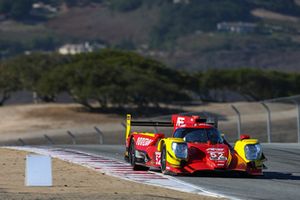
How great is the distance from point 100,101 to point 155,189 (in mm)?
61325

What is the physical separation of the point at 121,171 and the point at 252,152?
8.94 ft

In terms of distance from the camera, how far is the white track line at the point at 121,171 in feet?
61.9

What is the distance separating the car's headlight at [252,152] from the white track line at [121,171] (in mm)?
1468

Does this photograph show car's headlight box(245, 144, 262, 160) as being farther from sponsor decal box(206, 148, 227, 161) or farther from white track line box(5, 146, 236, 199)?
white track line box(5, 146, 236, 199)

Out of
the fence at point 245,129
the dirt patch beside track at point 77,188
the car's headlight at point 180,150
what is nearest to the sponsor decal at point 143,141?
the dirt patch beside track at point 77,188

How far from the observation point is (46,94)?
8362 centimetres

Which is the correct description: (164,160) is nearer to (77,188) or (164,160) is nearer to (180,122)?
(180,122)

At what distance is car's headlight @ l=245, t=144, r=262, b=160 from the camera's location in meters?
20.5

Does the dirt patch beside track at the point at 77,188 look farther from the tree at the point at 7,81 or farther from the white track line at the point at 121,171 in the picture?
the tree at the point at 7,81

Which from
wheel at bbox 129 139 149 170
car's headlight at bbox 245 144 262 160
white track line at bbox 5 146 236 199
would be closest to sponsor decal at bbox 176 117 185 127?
wheel at bbox 129 139 149 170

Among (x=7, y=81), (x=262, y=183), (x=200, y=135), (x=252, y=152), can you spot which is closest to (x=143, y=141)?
(x=200, y=135)

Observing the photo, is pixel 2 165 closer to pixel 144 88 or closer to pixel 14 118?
pixel 14 118

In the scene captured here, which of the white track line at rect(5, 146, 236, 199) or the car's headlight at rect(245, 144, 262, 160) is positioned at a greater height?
the car's headlight at rect(245, 144, 262, 160)

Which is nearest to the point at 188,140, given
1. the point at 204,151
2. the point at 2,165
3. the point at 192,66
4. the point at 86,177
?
the point at 204,151
